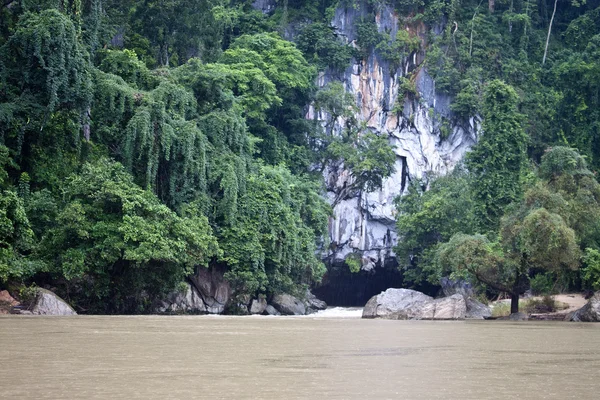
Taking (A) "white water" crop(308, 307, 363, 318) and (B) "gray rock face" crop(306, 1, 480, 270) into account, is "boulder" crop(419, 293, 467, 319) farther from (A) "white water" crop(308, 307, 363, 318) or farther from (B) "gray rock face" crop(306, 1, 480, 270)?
(B) "gray rock face" crop(306, 1, 480, 270)

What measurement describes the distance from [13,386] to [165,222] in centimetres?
1861

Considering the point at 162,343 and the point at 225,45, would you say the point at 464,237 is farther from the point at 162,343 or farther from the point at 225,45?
the point at 225,45

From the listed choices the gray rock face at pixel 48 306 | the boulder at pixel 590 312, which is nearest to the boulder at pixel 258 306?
the gray rock face at pixel 48 306


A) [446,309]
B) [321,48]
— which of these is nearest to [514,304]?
[446,309]

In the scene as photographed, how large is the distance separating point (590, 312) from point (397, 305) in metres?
6.80

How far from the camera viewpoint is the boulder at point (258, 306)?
101 feet

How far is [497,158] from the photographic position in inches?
1427

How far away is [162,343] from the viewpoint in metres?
10.1

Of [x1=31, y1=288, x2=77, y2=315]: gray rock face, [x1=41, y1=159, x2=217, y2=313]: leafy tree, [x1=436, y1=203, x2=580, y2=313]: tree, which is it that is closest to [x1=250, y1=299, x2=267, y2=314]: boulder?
[x1=41, y1=159, x2=217, y2=313]: leafy tree

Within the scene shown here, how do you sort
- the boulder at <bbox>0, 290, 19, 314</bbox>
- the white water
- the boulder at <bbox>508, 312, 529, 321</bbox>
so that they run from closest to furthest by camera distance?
the boulder at <bbox>0, 290, 19, 314</bbox> → the boulder at <bbox>508, 312, 529, 321</bbox> → the white water

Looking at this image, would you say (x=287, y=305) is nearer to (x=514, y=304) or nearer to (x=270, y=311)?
(x=270, y=311)

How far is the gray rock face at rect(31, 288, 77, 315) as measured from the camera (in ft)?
65.8

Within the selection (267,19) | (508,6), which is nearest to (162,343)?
(267,19)

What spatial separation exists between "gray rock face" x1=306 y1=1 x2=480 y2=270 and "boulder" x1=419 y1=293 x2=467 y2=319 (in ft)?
58.4
